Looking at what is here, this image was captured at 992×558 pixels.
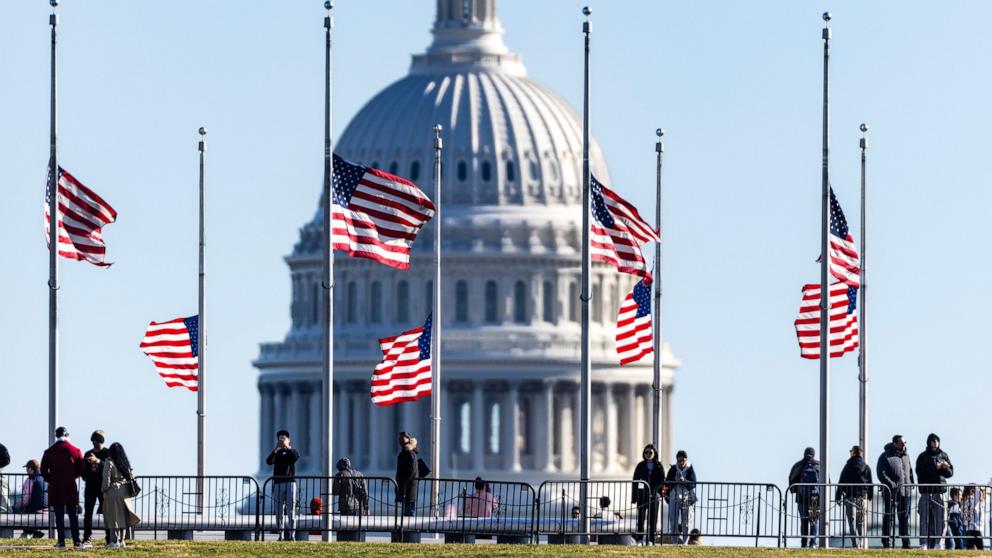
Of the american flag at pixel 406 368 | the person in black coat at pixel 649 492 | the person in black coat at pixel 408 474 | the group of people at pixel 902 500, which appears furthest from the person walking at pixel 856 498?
the american flag at pixel 406 368

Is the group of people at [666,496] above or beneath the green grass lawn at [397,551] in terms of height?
above

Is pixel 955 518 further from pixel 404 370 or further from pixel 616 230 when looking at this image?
pixel 404 370

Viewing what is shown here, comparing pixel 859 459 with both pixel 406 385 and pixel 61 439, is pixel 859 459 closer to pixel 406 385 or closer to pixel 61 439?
pixel 61 439

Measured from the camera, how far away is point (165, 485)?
370 feet

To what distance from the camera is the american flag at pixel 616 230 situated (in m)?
107

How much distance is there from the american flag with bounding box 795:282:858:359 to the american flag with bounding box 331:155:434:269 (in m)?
18.4

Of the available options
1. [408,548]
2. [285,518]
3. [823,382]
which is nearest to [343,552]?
[408,548]

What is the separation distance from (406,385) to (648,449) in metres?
26.7

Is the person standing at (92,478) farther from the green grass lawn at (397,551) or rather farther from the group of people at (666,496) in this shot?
the group of people at (666,496)

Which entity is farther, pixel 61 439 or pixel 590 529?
pixel 590 529

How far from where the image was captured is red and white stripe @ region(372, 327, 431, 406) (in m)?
126

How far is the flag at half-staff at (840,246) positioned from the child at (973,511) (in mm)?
9713

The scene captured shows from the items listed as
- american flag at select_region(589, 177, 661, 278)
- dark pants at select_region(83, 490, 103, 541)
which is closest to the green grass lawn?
dark pants at select_region(83, 490, 103, 541)

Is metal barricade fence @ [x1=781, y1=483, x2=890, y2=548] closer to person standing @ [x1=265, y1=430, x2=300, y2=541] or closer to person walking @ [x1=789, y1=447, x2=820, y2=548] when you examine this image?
person walking @ [x1=789, y1=447, x2=820, y2=548]
